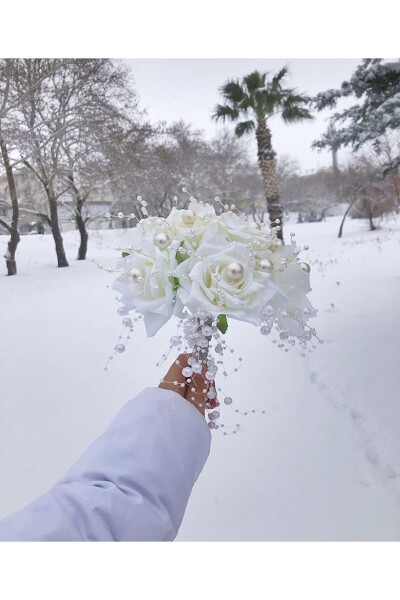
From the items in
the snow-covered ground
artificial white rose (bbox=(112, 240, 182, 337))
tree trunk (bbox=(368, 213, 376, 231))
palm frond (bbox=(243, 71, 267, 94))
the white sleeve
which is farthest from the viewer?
tree trunk (bbox=(368, 213, 376, 231))

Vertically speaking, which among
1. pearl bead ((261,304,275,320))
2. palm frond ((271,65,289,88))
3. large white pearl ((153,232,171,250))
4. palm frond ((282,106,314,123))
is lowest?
pearl bead ((261,304,275,320))

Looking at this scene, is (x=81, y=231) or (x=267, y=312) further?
(x=81, y=231)

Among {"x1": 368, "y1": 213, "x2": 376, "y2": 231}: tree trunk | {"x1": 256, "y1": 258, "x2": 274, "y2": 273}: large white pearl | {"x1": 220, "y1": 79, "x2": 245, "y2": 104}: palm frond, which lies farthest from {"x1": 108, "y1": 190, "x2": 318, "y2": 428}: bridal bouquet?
{"x1": 368, "y1": 213, "x2": 376, "y2": 231}: tree trunk

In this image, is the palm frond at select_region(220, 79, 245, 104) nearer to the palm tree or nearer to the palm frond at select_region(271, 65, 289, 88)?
the palm tree

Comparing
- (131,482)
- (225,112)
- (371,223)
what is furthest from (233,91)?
(131,482)

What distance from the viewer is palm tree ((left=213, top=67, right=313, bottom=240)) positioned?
4.39ft

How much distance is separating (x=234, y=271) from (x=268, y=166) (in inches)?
34.7

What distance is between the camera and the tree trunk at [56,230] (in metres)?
1.35

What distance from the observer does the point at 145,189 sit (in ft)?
4.40

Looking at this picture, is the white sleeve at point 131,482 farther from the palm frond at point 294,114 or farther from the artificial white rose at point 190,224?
the palm frond at point 294,114

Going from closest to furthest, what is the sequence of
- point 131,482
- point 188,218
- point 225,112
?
point 131,482 → point 188,218 → point 225,112

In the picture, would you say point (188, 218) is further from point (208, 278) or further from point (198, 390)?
point (198, 390)

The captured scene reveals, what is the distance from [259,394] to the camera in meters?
1.25
